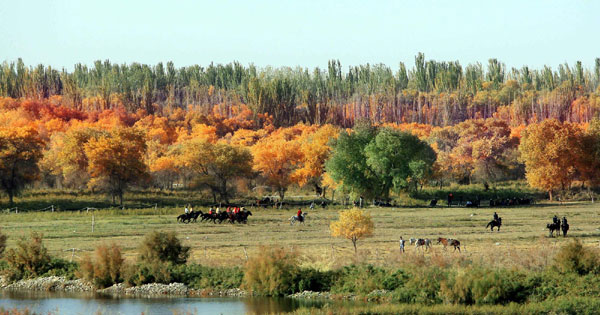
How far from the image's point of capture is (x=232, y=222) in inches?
2584

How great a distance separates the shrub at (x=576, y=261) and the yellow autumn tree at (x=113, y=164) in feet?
187

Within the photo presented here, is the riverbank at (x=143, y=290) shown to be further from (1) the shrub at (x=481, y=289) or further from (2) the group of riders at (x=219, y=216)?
(2) the group of riders at (x=219, y=216)

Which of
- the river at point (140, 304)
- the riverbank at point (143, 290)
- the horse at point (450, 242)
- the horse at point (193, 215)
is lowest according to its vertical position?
the river at point (140, 304)

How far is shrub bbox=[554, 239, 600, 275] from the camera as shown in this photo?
35781mm

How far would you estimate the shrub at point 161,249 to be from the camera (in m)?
41.4

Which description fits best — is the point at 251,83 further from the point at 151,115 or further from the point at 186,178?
the point at 186,178

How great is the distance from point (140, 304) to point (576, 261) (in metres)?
18.2

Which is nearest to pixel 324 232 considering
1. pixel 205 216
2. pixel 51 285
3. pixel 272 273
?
pixel 205 216

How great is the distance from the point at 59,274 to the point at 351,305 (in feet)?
50.5

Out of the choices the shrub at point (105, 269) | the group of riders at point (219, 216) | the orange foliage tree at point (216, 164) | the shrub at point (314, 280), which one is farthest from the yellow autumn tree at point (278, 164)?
the shrub at point (314, 280)

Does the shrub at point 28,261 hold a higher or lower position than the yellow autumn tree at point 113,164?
lower

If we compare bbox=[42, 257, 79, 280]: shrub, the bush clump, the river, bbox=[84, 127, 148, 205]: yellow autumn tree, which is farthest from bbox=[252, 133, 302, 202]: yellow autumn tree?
the river

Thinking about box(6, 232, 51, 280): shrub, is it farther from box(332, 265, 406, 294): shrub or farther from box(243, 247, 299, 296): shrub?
box(332, 265, 406, 294): shrub

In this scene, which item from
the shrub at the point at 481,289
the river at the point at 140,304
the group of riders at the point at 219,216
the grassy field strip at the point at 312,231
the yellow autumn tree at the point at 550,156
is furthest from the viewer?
the yellow autumn tree at the point at 550,156
